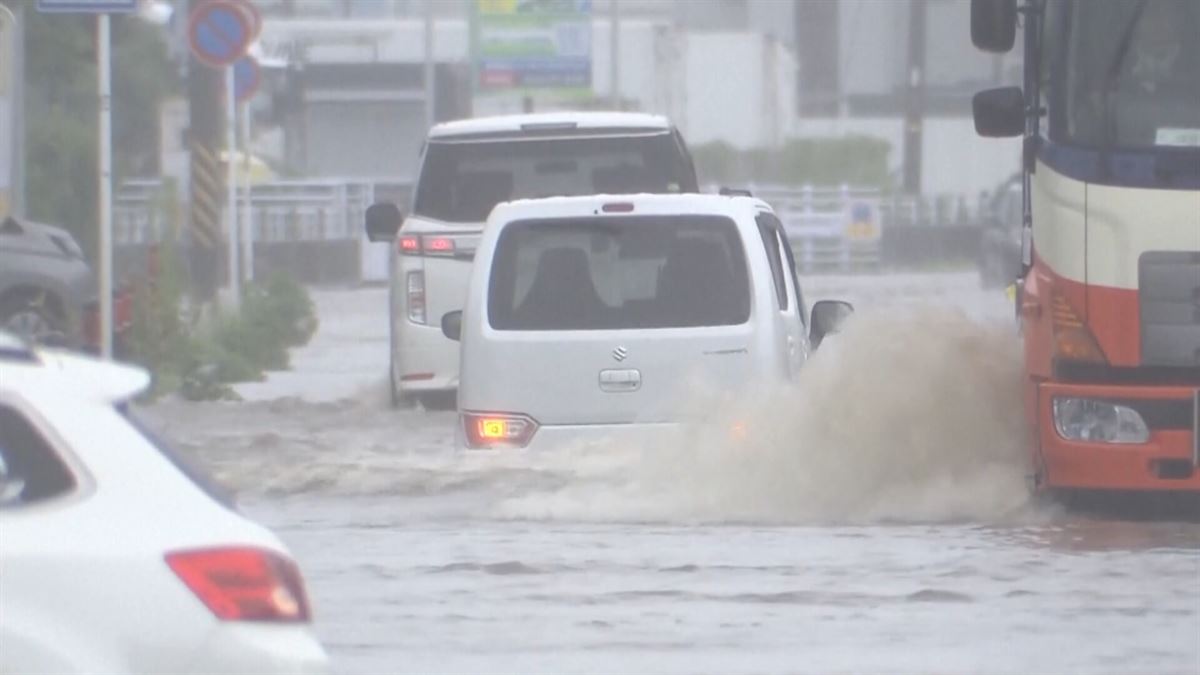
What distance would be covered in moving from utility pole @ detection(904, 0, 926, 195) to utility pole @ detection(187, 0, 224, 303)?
23.5ft

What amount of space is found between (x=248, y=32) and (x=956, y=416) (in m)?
11.2

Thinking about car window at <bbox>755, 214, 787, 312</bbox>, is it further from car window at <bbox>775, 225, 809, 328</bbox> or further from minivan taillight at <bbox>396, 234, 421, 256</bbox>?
minivan taillight at <bbox>396, 234, 421, 256</bbox>

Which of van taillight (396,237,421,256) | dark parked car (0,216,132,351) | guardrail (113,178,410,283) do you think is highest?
van taillight (396,237,421,256)

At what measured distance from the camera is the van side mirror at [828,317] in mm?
11414

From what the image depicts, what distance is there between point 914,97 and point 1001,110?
15008 millimetres

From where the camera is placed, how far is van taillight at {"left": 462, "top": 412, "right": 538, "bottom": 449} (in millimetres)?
10336

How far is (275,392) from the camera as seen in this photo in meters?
18.2

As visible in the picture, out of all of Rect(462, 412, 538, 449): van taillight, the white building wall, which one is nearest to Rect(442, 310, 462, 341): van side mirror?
Rect(462, 412, 538, 449): van taillight

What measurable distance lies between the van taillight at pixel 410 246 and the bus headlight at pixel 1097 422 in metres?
6.29

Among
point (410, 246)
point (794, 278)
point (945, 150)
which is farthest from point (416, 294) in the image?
point (945, 150)

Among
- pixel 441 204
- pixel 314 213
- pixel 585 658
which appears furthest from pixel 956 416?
pixel 314 213

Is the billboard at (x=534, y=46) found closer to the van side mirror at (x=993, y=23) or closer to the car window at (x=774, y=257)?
the car window at (x=774, y=257)

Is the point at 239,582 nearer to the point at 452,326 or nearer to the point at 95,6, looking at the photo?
the point at 452,326

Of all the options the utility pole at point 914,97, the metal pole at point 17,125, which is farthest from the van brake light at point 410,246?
the utility pole at point 914,97
